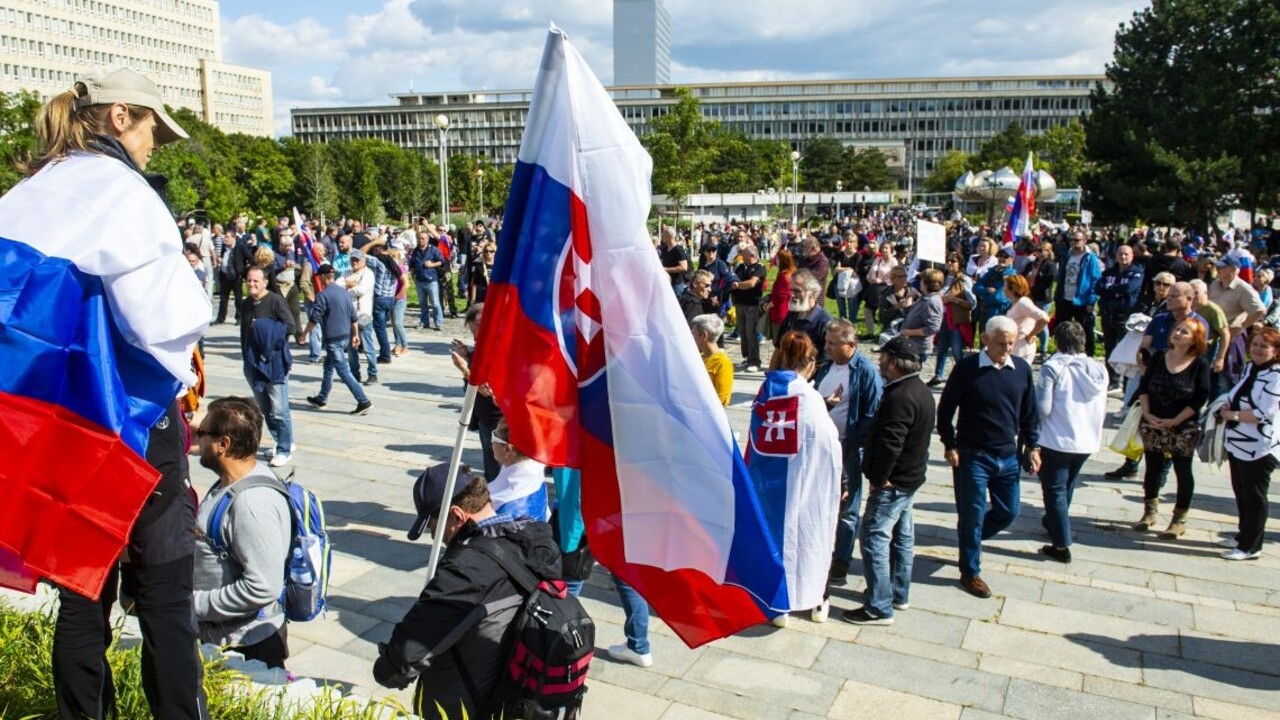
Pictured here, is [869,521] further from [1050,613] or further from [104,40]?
[104,40]

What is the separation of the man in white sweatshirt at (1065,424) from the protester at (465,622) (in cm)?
468

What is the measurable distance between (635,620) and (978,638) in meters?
2.16

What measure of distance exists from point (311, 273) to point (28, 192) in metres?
17.3

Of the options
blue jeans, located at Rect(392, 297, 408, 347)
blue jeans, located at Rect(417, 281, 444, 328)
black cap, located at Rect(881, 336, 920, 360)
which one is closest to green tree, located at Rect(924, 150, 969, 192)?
blue jeans, located at Rect(417, 281, 444, 328)

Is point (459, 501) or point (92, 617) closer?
point (92, 617)

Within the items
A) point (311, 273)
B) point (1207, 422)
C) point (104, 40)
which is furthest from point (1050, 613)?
point (104, 40)

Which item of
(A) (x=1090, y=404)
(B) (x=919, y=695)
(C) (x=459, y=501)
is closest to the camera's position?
(C) (x=459, y=501)

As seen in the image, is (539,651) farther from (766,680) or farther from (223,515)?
(766,680)

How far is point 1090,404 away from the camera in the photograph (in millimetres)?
6820

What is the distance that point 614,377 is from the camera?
3111 mm

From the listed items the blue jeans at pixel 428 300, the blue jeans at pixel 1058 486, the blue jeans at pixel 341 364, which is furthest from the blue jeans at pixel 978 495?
the blue jeans at pixel 428 300

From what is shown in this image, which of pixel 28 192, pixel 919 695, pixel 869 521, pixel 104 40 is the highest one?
pixel 104 40

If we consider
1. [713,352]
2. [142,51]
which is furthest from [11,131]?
[142,51]

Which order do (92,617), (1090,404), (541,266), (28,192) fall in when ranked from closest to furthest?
(28,192), (92,617), (541,266), (1090,404)
